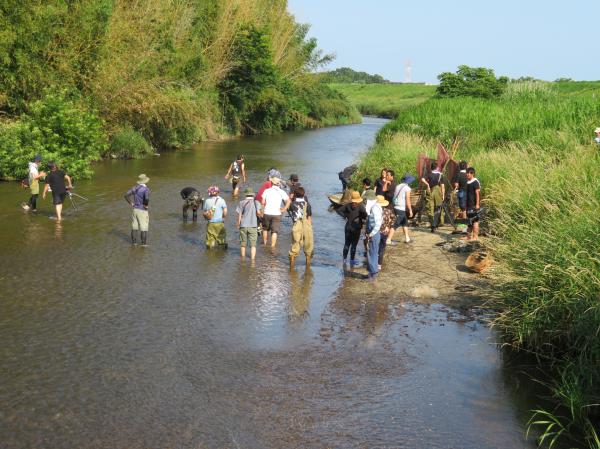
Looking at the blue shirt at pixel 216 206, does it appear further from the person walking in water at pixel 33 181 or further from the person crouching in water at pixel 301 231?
the person walking in water at pixel 33 181

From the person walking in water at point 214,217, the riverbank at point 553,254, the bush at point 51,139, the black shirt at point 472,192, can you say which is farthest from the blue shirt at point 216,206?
the bush at point 51,139

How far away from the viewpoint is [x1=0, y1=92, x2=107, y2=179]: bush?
2497cm

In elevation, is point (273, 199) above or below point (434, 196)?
above

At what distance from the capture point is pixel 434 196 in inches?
702

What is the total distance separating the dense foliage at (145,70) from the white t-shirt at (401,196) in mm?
14563

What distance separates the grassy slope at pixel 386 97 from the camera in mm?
107375

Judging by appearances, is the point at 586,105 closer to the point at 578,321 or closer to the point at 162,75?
the point at 578,321

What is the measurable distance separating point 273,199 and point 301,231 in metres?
1.50

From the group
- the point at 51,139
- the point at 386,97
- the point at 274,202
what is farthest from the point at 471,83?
the point at 386,97

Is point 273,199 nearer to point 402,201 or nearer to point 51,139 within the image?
point 402,201

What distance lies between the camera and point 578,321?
8.29m

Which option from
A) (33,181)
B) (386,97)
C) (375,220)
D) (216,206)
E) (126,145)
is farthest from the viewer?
(386,97)

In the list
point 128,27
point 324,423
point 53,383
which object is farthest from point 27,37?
point 324,423

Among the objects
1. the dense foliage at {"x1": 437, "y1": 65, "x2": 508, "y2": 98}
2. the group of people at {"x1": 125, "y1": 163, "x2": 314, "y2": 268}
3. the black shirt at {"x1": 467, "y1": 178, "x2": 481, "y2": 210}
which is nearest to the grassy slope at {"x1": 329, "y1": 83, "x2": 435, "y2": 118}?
the dense foliage at {"x1": 437, "y1": 65, "x2": 508, "y2": 98}
